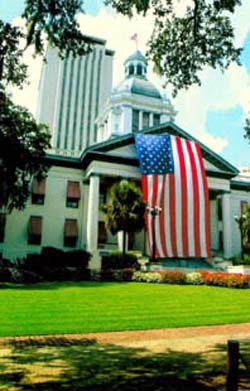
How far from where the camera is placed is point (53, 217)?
40.1 meters

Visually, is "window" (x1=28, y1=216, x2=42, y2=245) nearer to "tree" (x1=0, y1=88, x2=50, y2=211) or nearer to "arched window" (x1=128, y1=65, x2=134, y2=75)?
"tree" (x1=0, y1=88, x2=50, y2=211)

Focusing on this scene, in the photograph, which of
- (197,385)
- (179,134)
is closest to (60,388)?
(197,385)

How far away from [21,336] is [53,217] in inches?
1203

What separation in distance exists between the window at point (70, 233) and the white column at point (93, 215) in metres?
2.43

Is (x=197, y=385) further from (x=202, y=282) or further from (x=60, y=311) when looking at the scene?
(x=202, y=282)

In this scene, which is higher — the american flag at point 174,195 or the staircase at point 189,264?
the american flag at point 174,195

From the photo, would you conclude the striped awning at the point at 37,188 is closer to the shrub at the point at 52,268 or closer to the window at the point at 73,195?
the window at the point at 73,195

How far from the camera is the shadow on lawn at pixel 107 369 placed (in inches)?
220

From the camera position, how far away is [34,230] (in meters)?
38.5

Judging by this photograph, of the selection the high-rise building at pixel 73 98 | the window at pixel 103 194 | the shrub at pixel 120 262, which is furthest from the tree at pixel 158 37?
the high-rise building at pixel 73 98

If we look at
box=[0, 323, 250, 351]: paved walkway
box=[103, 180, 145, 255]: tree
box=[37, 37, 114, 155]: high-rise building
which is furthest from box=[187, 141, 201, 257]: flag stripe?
box=[37, 37, 114, 155]: high-rise building

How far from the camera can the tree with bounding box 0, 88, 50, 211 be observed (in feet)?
96.5

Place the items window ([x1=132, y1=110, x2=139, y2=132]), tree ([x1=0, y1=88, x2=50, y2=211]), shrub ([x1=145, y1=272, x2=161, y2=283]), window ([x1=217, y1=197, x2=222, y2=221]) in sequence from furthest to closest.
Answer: window ([x1=132, y1=110, x2=139, y2=132])
window ([x1=217, y1=197, x2=222, y2=221])
tree ([x1=0, y1=88, x2=50, y2=211])
shrub ([x1=145, y1=272, x2=161, y2=283])

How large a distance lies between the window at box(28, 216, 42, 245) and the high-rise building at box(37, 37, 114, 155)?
66.6 m
